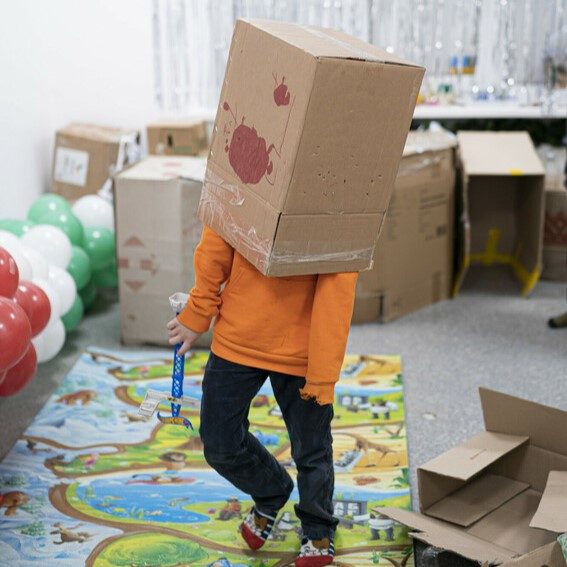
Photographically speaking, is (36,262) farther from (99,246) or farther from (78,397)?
(99,246)

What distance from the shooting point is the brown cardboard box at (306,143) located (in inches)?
54.6

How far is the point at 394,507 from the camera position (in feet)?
6.44

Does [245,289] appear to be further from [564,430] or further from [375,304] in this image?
[375,304]

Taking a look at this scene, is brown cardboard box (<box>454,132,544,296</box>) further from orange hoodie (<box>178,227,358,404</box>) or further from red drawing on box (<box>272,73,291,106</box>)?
red drawing on box (<box>272,73,291,106</box>)

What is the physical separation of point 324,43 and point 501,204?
2.53 metres

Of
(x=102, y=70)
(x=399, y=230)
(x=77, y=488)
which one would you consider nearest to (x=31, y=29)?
(x=102, y=70)

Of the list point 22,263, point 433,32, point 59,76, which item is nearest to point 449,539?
point 22,263

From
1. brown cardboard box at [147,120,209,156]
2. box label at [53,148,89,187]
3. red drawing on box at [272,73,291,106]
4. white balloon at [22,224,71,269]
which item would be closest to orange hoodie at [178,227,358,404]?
red drawing on box at [272,73,291,106]

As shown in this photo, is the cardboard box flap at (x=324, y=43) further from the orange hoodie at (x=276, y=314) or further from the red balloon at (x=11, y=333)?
the red balloon at (x=11, y=333)

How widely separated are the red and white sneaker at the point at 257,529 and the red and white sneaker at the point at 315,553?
91mm

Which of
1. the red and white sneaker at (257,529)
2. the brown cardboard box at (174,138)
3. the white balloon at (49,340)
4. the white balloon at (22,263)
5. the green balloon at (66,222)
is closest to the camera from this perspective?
the red and white sneaker at (257,529)

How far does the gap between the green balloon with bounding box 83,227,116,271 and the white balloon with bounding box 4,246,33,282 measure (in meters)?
0.83

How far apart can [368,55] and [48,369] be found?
5.90 feet


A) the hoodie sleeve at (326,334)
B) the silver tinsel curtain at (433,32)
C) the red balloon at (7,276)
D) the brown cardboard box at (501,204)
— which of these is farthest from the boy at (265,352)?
the silver tinsel curtain at (433,32)
